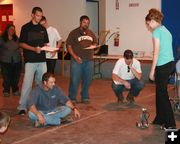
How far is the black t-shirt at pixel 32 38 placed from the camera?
5852mm

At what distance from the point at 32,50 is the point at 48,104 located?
3.08 feet

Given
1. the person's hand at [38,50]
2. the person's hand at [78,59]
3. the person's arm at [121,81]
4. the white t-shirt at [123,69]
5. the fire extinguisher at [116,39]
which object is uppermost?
the fire extinguisher at [116,39]

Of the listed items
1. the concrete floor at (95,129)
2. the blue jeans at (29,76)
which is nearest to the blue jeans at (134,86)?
the concrete floor at (95,129)

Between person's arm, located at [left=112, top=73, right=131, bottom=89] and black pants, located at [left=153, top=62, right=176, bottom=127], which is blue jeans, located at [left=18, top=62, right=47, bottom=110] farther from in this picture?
black pants, located at [left=153, top=62, right=176, bottom=127]

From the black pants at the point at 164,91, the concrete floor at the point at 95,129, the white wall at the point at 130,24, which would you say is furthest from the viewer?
the white wall at the point at 130,24

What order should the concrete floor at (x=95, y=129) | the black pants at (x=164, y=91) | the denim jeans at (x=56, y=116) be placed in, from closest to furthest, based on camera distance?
the concrete floor at (x=95, y=129) < the black pants at (x=164, y=91) < the denim jeans at (x=56, y=116)

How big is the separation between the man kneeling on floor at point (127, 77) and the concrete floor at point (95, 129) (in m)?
0.22

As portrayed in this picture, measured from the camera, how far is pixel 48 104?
213 inches

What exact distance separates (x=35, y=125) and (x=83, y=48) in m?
2.02

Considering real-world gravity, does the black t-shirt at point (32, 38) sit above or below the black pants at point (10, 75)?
above

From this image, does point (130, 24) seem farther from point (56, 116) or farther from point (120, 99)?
point (56, 116)

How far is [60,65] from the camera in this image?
38.5 feet

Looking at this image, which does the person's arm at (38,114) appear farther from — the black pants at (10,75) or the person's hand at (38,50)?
the black pants at (10,75)

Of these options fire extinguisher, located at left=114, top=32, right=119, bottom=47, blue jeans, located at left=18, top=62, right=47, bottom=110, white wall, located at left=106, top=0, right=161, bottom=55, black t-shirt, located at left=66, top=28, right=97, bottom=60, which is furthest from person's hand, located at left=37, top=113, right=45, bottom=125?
fire extinguisher, located at left=114, top=32, right=119, bottom=47
